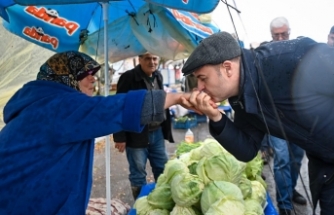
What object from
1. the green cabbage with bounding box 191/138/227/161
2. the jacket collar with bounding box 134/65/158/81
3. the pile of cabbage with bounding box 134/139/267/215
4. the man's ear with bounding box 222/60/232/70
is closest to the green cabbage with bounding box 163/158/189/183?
the pile of cabbage with bounding box 134/139/267/215

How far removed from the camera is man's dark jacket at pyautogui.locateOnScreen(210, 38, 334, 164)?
5.67 ft

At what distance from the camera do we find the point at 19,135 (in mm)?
1725

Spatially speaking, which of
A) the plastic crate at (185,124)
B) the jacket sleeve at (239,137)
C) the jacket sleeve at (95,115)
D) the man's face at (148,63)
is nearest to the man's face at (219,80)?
the jacket sleeve at (239,137)

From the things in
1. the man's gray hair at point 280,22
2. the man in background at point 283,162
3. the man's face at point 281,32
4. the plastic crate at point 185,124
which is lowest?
the plastic crate at point 185,124

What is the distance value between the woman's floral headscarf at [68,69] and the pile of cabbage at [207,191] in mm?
1097

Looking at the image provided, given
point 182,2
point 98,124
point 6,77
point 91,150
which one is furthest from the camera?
point 6,77

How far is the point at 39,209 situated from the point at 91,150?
416 millimetres

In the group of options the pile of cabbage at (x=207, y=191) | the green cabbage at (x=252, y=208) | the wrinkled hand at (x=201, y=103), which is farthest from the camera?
the green cabbage at (x=252, y=208)

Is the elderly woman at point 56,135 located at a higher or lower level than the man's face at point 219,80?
lower

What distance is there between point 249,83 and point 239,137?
15.4 inches

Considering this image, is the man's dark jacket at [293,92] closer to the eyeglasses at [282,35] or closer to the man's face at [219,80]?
the man's face at [219,80]

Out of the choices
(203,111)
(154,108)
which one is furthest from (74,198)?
(203,111)

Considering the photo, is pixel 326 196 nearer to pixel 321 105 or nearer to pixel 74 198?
pixel 321 105

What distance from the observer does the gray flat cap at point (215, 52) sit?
5.93 ft
